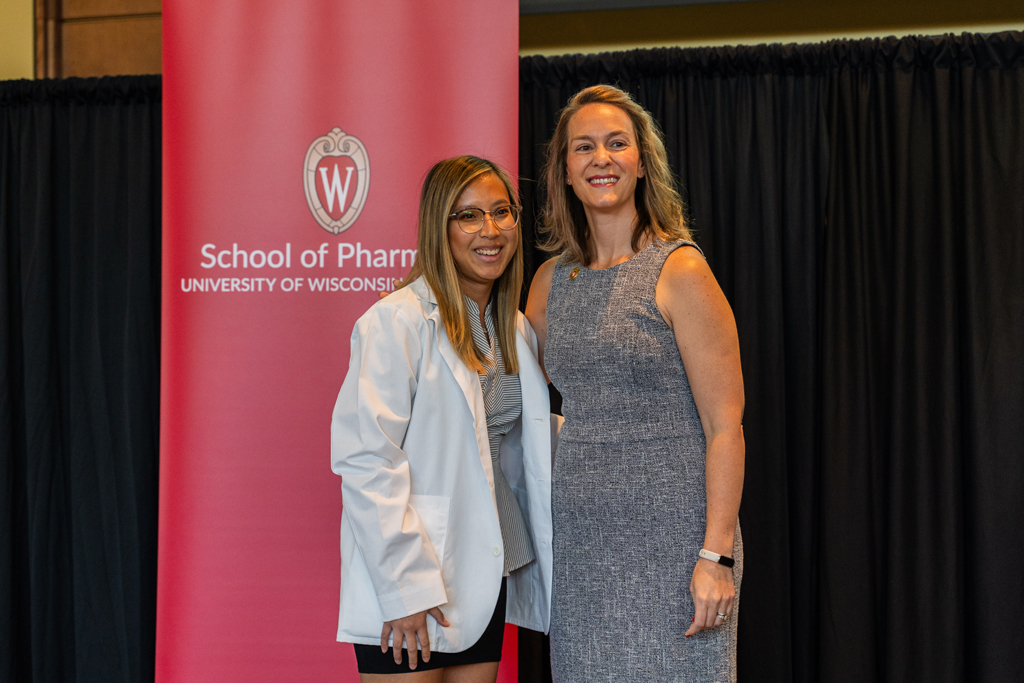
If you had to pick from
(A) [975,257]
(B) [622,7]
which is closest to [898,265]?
(A) [975,257]

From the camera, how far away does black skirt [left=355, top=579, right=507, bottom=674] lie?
1574 millimetres

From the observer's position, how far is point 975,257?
2.52m

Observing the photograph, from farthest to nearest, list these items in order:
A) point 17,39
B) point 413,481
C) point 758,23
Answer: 1. point 17,39
2. point 758,23
3. point 413,481

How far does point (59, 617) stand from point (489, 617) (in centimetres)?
232

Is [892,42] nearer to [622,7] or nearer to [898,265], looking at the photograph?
[898,265]

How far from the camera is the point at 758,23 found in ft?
9.50

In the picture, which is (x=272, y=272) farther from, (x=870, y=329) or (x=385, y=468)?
(x=870, y=329)

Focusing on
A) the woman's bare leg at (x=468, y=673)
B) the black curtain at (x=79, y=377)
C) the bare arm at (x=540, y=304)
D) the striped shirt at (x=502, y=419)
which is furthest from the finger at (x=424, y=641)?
the black curtain at (x=79, y=377)

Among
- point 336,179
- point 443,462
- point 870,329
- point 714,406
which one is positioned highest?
point 336,179

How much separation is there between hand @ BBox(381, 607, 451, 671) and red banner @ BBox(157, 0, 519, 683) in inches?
31.1

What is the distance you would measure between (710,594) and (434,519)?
60cm

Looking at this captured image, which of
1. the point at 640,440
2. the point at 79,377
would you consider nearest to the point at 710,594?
the point at 640,440

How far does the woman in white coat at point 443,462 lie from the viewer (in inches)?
59.5

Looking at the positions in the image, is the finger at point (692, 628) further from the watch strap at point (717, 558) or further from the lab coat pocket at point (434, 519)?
the lab coat pocket at point (434, 519)
